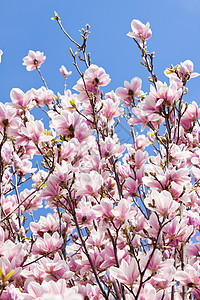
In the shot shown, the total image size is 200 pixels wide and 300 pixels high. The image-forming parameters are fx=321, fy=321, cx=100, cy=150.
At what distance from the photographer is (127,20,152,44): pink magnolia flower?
9.37 feet

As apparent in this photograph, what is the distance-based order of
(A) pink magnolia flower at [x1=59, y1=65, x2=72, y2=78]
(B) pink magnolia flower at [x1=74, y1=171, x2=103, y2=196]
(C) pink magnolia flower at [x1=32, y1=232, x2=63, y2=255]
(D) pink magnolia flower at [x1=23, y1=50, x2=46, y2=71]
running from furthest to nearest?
(A) pink magnolia flower at [x1=59, y1=65, x2=72, y2=78]
(D) pink magnolia flower at [x1=23, y1=50, x2=46, y2=71]
(C) pink magnolia flower at [x1=32, y1=232, x2=63, y2=255]
(B) pink magnolia flower at [x1=74, y1=171, x2=103, y2=196]

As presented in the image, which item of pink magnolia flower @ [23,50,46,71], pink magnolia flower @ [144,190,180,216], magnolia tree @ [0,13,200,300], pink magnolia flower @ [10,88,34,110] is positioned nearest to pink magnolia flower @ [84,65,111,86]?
magnolia tree @ [0,13,200,300]

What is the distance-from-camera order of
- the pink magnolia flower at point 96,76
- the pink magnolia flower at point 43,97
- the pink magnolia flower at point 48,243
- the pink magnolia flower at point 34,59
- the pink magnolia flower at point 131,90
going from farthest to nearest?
the pink magnolia flower at point 34,59 < the pink magnolia flower at point 43,97 < the pink magnolia flower at point 131,90 < the pink magnolia flower at point 96,76 < the pink magnolia flower at point 48,243

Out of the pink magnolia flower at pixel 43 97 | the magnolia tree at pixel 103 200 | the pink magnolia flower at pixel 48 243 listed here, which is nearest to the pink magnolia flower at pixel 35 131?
the magnolia tree at pixel 103 200

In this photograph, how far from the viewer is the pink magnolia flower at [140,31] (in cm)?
286

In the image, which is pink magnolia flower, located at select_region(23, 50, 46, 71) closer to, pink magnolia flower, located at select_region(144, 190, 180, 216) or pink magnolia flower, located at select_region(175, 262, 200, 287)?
pink magnolia flower, located at select_region(144, 190, 180, 216)

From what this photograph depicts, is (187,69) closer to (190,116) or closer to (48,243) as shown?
(190,116)

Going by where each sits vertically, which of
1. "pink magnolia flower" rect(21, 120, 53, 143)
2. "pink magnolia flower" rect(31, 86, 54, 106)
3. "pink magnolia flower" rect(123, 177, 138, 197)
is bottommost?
"pink magnolia flower" rect(123, 177, 138, 197)

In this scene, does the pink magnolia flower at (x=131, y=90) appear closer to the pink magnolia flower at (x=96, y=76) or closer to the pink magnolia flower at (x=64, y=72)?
the pink magnolia flower at (x=96, y=76)

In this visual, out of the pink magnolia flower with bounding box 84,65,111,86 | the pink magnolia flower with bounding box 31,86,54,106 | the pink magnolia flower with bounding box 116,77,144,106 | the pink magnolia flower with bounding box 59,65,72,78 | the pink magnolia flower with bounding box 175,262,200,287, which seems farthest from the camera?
the pink magnolia flower with bounding box 59,65,72,78

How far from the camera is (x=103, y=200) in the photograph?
5.83 feet

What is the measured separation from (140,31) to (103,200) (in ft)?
5.80

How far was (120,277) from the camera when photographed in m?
1.59

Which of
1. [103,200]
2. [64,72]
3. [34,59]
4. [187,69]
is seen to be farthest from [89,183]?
[64,72]
